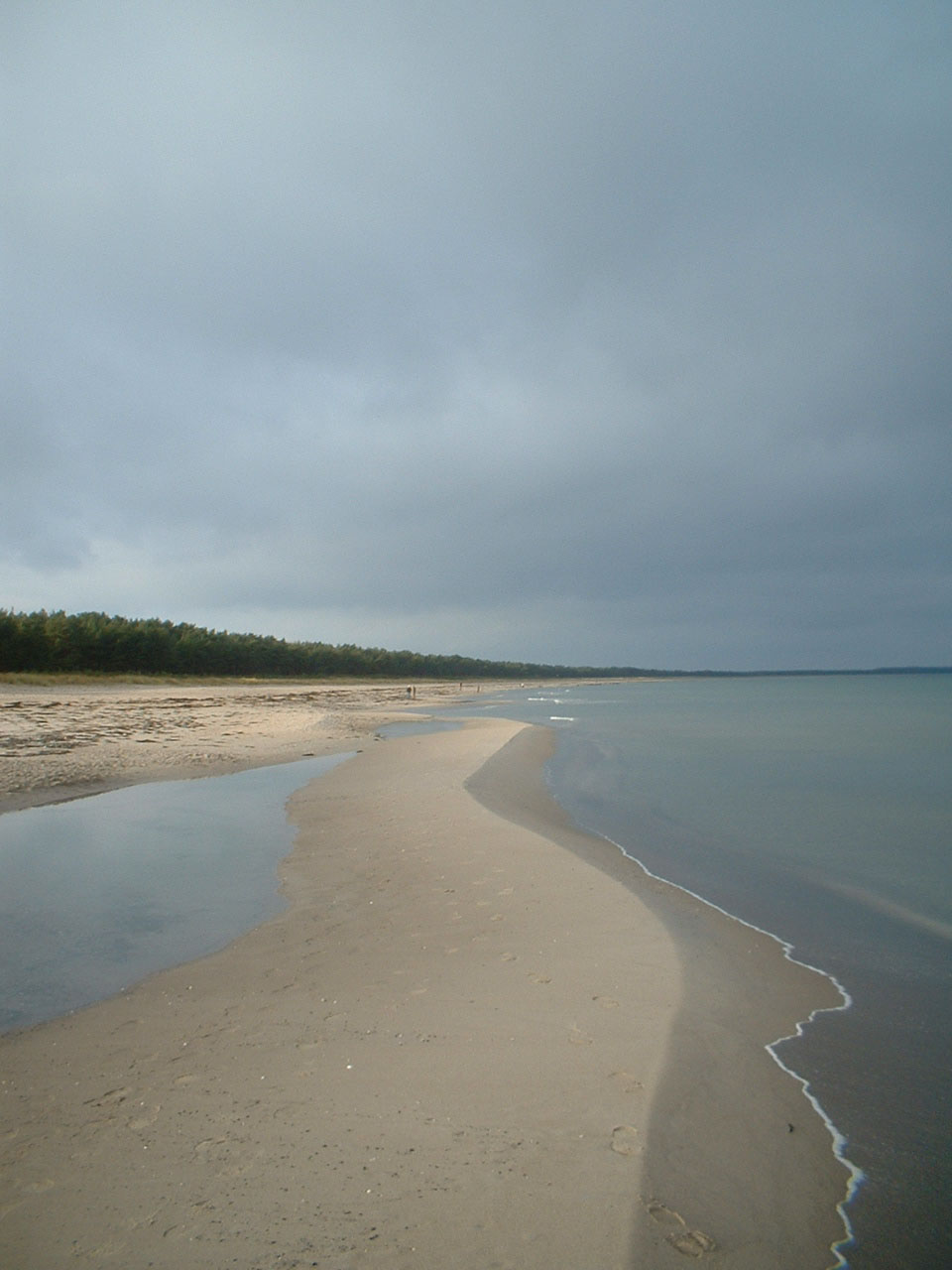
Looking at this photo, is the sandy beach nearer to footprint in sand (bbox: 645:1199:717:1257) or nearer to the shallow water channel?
footprint in sand (bbox: 645:1199:717:1257)

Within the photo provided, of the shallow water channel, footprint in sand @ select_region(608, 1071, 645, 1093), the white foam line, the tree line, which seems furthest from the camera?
the tree line

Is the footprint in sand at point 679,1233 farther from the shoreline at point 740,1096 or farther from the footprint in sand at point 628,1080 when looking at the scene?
the footprint in sand at point 628,1080

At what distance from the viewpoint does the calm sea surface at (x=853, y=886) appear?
385 cm

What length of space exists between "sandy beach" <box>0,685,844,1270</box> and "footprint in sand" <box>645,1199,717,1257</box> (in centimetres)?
1

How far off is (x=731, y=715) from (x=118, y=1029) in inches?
1945

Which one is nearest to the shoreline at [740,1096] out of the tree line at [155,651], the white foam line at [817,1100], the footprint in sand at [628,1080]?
the white foam line at [817,1100]

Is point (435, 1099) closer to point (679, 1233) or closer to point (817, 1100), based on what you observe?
point (679, 1233)

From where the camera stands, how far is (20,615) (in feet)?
194

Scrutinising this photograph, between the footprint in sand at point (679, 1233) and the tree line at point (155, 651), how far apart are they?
64.3m

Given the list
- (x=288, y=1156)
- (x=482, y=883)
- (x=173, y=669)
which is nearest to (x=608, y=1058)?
(x=288, y=1156)

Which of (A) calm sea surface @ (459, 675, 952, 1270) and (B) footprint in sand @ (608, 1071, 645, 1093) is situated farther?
(B) footprint in sand @ (608, 1071, 645, 1093)

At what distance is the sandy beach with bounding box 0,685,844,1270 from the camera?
2.99 metres

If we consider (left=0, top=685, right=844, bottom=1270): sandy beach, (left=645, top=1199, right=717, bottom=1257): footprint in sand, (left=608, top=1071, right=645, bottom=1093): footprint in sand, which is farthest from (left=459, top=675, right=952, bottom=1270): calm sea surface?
(left=608, top=1071, right=645, bottom=1093): footprint in sand

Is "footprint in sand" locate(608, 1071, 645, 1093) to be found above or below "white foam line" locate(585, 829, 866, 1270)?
above
